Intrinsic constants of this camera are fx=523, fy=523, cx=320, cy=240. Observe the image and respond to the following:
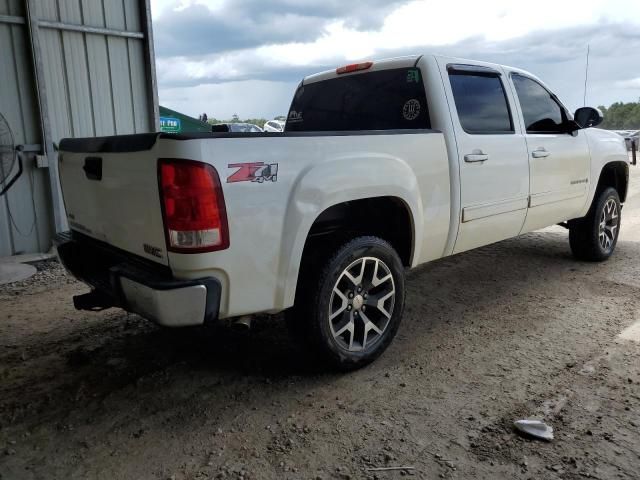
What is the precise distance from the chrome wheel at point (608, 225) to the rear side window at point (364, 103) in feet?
9.74

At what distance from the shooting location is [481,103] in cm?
401

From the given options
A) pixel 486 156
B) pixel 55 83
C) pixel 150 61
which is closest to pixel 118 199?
pixel 486 156

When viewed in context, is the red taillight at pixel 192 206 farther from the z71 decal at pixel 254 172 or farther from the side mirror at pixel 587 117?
the side mirror at pixel 587 117

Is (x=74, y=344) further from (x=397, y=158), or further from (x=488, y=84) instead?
(x=488, y=84)

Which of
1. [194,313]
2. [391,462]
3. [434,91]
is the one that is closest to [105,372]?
[194,313]

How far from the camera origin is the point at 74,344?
372 cm

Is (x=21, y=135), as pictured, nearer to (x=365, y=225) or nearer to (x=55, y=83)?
(x=55, y=83)

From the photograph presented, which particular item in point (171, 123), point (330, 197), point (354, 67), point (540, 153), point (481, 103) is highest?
point (354, 67)

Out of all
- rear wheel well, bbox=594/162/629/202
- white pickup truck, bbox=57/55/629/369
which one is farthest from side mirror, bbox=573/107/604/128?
rear wheel well, bbox=594/162/629/202

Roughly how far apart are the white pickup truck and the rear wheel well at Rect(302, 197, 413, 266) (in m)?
0.01

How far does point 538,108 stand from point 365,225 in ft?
7.57

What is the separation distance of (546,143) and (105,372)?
153 inches

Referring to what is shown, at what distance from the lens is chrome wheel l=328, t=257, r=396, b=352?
10.2 feet

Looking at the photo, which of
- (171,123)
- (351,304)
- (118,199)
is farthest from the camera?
(171,123)
